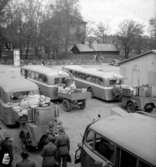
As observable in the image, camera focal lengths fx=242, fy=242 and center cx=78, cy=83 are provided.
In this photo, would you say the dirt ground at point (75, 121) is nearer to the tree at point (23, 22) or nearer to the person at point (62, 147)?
the person at point (62, 147)

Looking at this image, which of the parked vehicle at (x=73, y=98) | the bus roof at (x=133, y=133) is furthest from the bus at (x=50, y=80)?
the bus roof at (x=133, y=133)

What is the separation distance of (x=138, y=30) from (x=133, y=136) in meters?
40.8

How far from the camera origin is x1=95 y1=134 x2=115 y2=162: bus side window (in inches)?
179

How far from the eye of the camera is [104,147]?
190 inches

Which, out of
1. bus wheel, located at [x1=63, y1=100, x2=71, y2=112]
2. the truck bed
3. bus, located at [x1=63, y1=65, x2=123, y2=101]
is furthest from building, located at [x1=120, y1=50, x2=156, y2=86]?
bus wheel, located at [x1=63, y1=100, x2=71, y2=112]

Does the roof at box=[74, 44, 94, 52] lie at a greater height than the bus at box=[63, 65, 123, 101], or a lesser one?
greater

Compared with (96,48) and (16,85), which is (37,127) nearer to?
(16,85)

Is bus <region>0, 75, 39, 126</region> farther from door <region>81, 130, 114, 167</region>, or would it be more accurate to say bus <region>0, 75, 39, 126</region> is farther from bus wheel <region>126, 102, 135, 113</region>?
bus wheel <region>126, 102, 135, 113</region>

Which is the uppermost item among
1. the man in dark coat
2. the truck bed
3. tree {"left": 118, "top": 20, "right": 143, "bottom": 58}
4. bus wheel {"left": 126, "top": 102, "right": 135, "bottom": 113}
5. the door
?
tree {"left": 118, "top": 20, "right": 143, "bottom": 58}

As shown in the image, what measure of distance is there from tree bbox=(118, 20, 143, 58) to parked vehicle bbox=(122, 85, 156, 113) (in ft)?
91.5

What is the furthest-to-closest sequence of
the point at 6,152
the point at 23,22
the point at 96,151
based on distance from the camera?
the point at 23,22 → the point at 6,152 → the point at 96,151

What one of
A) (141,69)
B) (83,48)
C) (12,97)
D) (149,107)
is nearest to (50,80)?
(12,97)

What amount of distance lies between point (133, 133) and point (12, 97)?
7.27 metres

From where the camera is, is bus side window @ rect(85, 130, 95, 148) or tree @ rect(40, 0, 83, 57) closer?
bus side window @ rect(85, 130, 95, 148)
